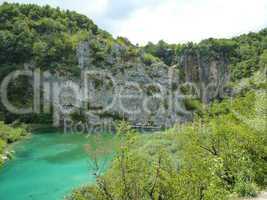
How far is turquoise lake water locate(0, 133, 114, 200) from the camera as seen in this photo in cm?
2954

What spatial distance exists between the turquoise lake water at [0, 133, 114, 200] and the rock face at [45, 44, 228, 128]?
22.4 m

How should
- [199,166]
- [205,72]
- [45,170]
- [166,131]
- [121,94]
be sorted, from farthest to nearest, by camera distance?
1. [205,72]
2. [121,94]
3. [166,131]
4. [45,170]
5. [199,166]

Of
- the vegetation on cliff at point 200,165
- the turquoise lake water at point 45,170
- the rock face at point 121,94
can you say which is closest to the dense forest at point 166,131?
the vegetation on cliff at point 200,165

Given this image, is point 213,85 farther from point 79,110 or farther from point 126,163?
point 126,163

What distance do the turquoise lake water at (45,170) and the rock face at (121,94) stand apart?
2244 cm

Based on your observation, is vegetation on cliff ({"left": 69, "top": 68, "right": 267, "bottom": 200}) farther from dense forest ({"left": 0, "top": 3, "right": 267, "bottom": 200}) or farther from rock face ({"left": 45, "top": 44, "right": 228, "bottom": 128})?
rock face ({"left": 45, "top": 44, "right": 228, "bottom": 128})

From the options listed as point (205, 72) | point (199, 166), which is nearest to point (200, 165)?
point (199, 166)

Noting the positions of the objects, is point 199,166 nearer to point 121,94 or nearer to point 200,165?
point 200,165


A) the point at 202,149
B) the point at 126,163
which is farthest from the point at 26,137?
the point at 126,163

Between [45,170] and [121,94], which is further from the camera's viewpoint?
[121,94]

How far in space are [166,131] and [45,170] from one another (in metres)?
14.2

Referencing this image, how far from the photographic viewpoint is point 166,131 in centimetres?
4375

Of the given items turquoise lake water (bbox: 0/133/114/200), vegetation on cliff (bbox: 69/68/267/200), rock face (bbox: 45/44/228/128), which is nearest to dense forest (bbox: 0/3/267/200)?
vegetation on cliff (bbox: 69/68/267/200)

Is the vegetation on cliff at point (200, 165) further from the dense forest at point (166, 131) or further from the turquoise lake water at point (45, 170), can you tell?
the turquoise lake water at point (45, 170)
